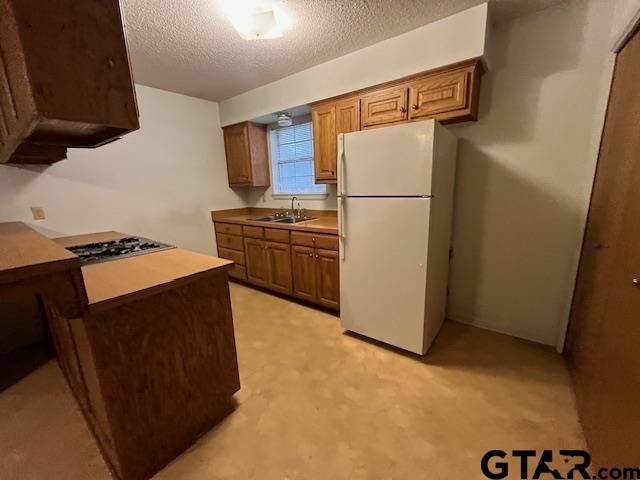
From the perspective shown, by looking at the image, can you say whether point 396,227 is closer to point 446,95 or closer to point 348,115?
point 446,95

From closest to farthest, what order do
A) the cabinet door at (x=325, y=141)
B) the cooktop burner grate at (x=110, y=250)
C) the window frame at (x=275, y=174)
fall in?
the cooktop burner grate at (x=110, y=250), the cabinet door at (x=325, y=141), the window frame at (x=275, y=174)

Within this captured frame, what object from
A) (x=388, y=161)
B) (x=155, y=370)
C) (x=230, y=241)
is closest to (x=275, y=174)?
(x=230, y=241)

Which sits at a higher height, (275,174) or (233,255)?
(275,174)

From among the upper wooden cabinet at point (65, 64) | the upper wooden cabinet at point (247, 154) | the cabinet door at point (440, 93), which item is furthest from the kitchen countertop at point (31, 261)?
the upper wooden cabinet at point (247, 154)

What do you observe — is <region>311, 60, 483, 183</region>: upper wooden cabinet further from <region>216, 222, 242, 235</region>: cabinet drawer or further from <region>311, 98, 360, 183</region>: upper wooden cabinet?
<region>216, 222, 242, 235</region>: cabinet drawer

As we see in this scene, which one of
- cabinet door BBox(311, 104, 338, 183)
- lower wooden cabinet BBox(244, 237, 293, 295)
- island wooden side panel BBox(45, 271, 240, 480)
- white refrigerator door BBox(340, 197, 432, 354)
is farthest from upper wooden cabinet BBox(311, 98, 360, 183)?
island wooden side panel BBox(45, 271, 240, 480)

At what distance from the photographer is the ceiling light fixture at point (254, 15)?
1690mm

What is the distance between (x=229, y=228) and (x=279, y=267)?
1.01m

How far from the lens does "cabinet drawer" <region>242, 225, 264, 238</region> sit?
316 cm

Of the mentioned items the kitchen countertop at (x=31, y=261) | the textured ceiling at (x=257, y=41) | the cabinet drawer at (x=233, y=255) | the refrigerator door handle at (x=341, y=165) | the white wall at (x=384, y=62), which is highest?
the textured ceiling at (x=257, y=41)

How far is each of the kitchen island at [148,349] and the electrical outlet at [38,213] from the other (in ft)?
5.28

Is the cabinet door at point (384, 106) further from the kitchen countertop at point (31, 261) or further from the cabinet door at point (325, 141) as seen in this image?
the kitchen countertop at point (31, 261)

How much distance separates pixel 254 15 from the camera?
5.73 feet

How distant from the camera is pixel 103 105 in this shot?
801mm
